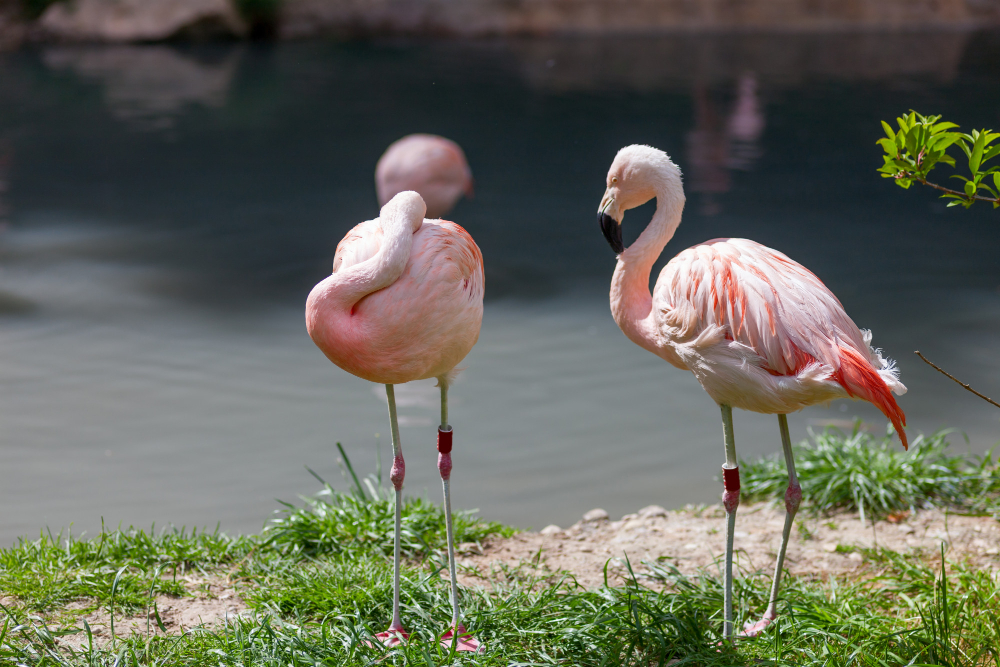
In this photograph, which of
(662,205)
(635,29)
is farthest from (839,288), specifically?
(635,29)

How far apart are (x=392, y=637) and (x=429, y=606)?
259mm

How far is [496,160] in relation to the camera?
9.43 meters

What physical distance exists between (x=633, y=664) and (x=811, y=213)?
6.15 meters

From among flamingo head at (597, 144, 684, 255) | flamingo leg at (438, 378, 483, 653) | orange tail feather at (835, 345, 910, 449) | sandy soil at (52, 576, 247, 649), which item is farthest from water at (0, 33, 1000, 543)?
orange tail feather at (835, 345, 910, 449)

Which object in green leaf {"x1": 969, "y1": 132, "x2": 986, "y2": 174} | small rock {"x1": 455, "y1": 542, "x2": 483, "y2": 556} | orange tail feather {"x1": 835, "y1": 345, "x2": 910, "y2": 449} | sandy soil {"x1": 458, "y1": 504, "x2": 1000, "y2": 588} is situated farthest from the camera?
small rock {"x1": 455, "y1": 542, "x2": 483, "y2": 556}

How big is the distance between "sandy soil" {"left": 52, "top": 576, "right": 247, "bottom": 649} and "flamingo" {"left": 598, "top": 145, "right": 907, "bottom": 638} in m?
1.45

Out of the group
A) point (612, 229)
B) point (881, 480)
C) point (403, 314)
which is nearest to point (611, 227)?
point (612, 229)

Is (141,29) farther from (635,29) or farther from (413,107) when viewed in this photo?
(635,29)

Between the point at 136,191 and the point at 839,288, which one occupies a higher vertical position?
the point at 136,191

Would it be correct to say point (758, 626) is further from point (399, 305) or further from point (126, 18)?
point (126, 18)

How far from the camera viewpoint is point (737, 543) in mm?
3143

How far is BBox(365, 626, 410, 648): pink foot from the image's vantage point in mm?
2350

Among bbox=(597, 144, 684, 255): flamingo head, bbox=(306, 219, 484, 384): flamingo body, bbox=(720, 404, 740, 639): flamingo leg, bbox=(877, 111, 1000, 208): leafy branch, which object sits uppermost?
bbox=(877, 111, 1000, 208): leafy branch

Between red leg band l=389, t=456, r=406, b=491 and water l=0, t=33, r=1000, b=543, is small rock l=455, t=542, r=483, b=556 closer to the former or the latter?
water l=0, t=33, r=1000, b=543
